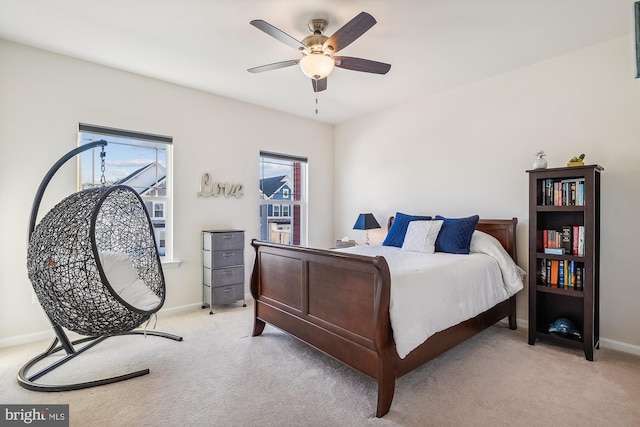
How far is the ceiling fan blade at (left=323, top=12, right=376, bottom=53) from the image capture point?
1.93 m

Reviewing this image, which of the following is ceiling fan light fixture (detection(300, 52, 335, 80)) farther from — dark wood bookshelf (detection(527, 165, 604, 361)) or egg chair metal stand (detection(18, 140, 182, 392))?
dark wood bookshelf (detection(527, 165, 604, 361))

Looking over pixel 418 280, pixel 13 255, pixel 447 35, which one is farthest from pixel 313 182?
pixel 13 255

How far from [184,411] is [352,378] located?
1.10 metres

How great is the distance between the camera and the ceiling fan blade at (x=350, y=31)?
1.93 meters

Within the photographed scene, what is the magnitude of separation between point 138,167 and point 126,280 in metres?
1.45

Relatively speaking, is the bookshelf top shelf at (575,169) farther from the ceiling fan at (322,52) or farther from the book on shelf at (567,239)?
the ceiling fan at (322,52)

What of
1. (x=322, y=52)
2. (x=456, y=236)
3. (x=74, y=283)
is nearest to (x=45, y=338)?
(x=74, y=283)

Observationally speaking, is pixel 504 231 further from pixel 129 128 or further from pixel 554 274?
pixel 129 128

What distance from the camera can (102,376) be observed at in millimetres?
2307

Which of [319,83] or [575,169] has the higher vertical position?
[319,83]

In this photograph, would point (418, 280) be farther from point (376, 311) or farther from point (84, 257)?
point (84, 257)

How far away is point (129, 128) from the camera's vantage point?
3.45 meters

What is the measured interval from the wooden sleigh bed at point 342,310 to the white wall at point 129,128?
1.27 m

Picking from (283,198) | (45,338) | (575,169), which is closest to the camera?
(575,169)
